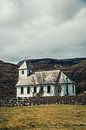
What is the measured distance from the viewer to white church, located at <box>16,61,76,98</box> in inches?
3760

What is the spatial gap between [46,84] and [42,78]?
2287 millimetres

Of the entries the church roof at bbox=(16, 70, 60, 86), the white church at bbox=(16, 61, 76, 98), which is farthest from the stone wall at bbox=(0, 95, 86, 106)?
the church roof at bbox=(16, 70, 60, 86)

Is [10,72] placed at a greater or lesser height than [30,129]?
greater

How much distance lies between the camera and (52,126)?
35.7 m

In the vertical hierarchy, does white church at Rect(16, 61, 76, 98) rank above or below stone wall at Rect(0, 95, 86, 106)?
above

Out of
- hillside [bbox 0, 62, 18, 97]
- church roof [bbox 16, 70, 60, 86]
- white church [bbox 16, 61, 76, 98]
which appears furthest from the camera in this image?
hillside [bbox 0, 62, 18, 97]

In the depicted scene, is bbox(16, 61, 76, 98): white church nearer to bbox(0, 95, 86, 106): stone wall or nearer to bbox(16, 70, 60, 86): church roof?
bbox(16, 70, 60, 86): church roof

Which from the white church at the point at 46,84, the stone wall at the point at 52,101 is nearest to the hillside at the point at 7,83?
the white church at the point at 46,84

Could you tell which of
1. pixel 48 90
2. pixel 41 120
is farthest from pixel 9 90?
→ pixel 41 120

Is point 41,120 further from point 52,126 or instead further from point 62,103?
point 62,103

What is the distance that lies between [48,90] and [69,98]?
973 inches

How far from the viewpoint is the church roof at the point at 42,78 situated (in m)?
96.2

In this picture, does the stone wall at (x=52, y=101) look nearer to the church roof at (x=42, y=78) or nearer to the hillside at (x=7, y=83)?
the church roof at (x=42, y=78)

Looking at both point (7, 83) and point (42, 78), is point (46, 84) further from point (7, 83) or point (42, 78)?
point (7, 83)
